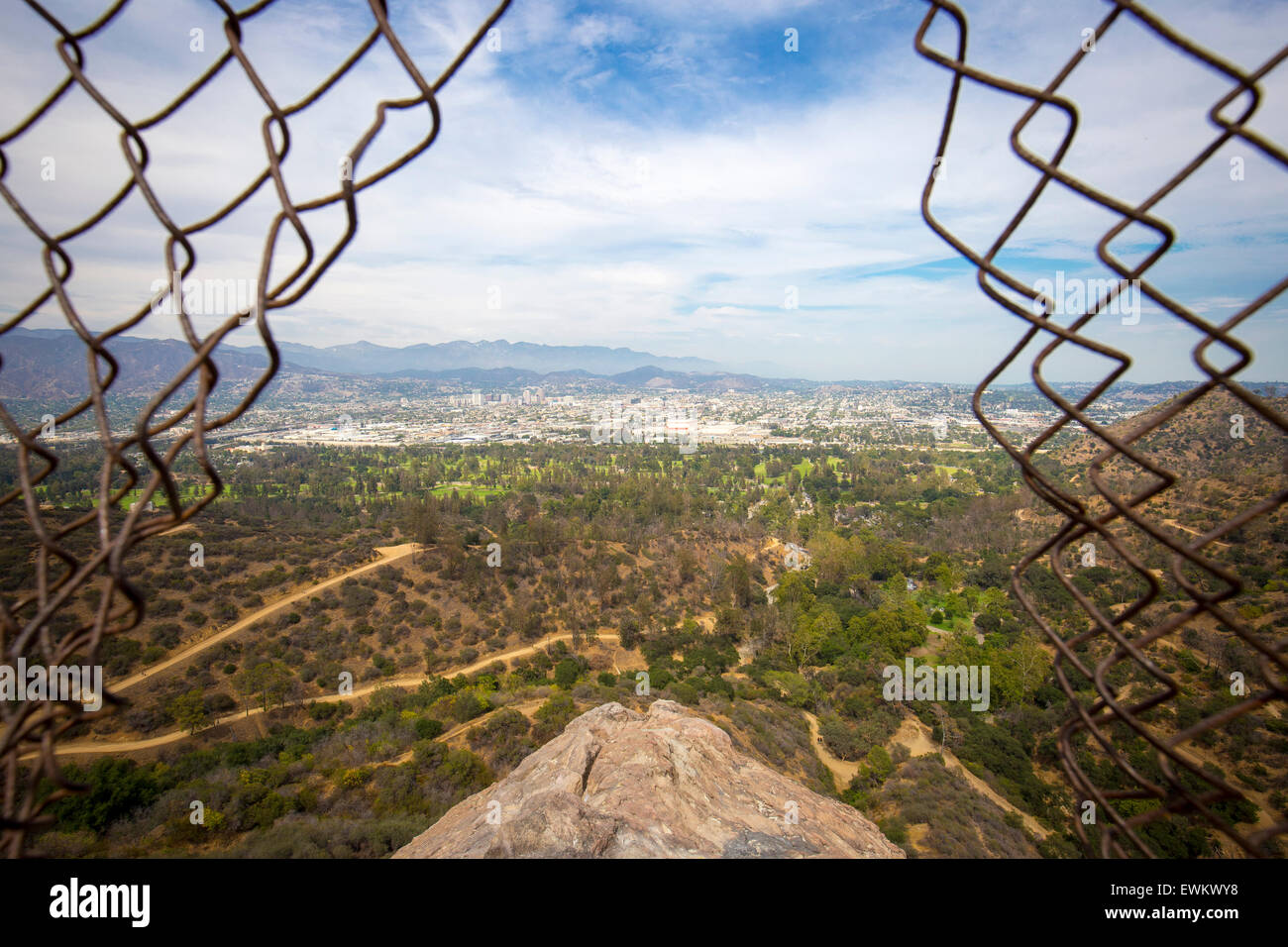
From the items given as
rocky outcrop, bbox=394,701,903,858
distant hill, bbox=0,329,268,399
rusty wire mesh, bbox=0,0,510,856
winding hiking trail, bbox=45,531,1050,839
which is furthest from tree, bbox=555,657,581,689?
distant hill, bbox=0,329,268,399

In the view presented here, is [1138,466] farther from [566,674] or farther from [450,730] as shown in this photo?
[566,674]

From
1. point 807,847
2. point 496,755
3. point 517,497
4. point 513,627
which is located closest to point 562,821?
point 807,847

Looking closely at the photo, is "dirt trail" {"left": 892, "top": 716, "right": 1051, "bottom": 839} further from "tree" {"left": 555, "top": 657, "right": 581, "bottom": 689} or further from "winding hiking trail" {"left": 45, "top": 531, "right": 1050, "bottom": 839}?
"tree" {"left": 555, "top": 657, "right": 581, "bottom": 689}
